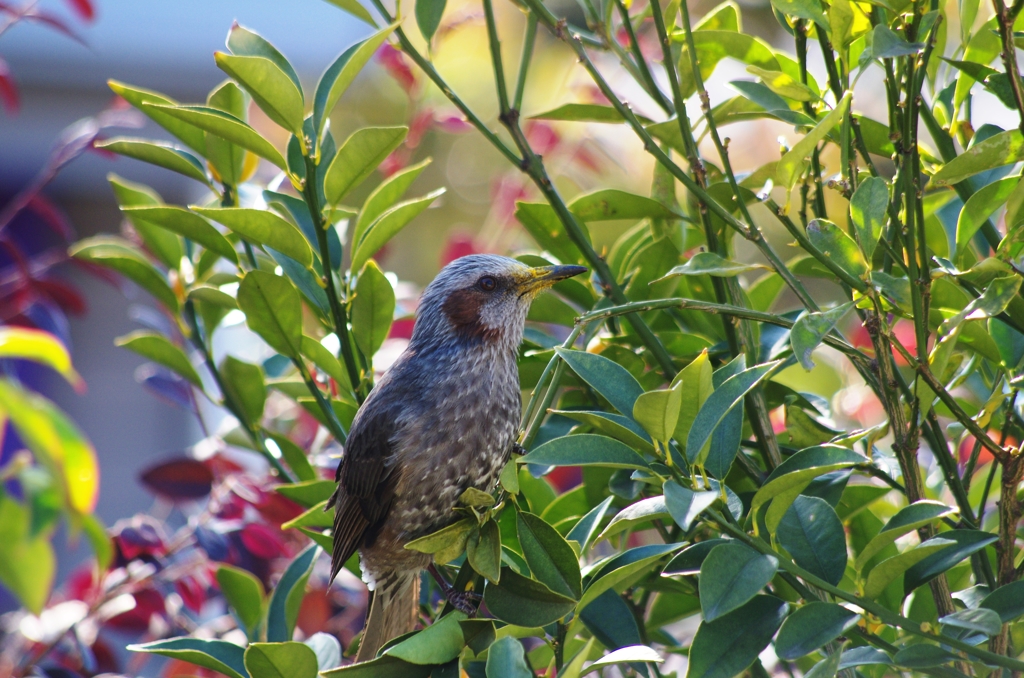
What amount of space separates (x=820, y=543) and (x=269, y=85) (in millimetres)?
989

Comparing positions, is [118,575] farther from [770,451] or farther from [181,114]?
[770,451]

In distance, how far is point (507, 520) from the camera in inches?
56.8

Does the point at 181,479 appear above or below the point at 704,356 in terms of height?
below

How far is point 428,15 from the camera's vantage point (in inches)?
58.2

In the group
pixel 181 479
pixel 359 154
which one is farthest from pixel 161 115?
pixel 181 479

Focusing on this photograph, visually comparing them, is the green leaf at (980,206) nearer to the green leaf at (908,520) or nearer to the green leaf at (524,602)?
the green leaf at (908,520)

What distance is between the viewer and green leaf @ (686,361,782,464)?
102cm

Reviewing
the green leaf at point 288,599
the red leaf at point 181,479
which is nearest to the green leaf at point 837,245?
the green leaf at point 288,599

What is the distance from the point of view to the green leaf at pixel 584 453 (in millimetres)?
1020

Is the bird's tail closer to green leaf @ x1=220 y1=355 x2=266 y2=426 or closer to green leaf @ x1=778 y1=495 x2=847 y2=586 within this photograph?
green leaf @ x1=220 y1=355 x2=266 y2=426

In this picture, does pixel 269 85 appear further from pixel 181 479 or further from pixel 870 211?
pixel 181 479

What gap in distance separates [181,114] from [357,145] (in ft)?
0.85

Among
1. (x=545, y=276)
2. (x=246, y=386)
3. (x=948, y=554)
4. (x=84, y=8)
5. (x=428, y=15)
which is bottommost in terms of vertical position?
(x=948, y=554)

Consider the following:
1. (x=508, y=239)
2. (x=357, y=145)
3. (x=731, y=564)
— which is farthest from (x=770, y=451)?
(x=508, y=239)
